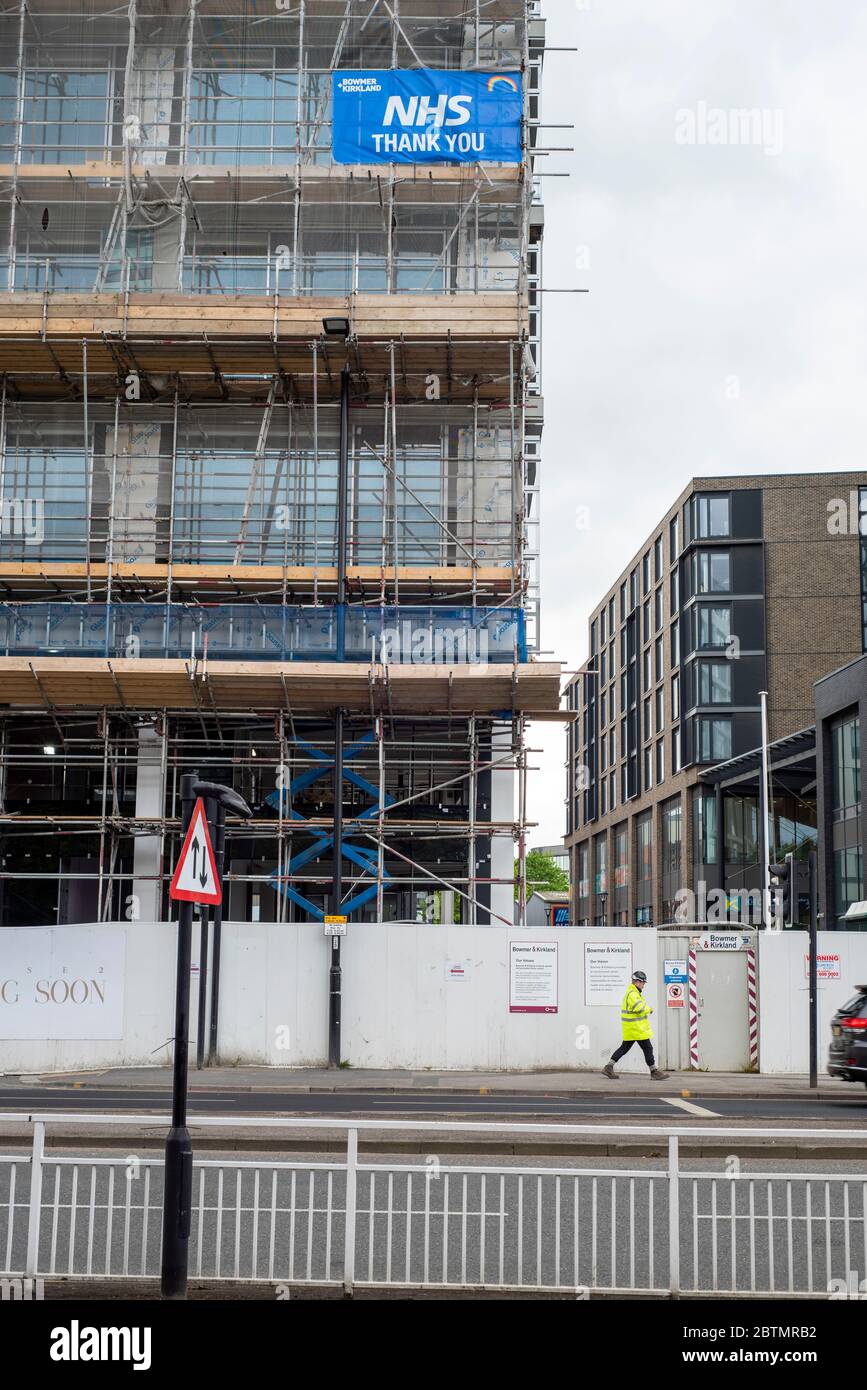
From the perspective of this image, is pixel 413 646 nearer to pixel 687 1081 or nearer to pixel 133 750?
pixel 133 750

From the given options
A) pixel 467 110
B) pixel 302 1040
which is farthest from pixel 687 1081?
pixel 467 110

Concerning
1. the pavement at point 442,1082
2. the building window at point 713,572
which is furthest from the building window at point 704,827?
the pavement at point 442,1082

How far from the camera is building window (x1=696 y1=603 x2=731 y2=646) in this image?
63509mm

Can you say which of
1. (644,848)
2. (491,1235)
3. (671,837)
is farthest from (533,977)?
(644,848)

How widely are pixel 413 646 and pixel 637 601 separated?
5325cm

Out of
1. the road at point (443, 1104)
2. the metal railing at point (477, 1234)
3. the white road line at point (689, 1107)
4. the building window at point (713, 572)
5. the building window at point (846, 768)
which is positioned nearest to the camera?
the metal railing at point (477, 1234)

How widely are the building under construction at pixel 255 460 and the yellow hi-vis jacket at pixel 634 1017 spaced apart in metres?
5.32

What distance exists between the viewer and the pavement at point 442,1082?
19531mm

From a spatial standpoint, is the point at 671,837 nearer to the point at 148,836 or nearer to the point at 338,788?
the point at 148,836

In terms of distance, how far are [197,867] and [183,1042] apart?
109 cm

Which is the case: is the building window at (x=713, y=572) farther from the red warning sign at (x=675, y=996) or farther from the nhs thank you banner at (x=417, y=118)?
the red warning sign at (x=675, y=996)

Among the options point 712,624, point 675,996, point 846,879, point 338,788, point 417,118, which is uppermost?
point 417,118

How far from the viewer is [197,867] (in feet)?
29.1

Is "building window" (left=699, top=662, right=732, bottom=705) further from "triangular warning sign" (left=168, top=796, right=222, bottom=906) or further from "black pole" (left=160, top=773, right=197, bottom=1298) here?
"black pole" (left=160, top=773, right=197, bottom=1298)
